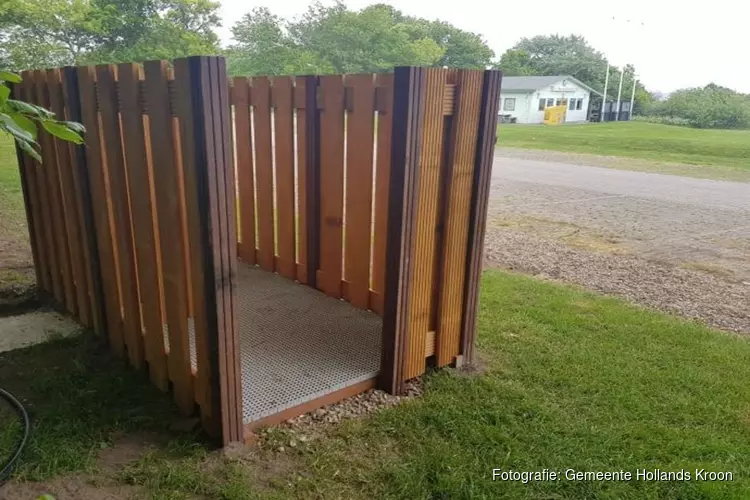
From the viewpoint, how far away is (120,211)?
9.03ft

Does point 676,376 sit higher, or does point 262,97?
point 262,97

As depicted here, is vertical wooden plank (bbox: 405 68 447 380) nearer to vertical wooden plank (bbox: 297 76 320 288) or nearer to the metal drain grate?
the metal drain grate

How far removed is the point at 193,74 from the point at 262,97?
84.3 inches

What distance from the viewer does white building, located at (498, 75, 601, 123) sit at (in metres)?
45.0

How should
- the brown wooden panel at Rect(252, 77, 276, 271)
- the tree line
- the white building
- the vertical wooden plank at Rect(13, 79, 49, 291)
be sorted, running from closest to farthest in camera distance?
the vertical wooden plank at Rect(13, 79, 49, 291) < the brown wooden panel at Rect(252, 77, 276, 271) < the tree line < the white building

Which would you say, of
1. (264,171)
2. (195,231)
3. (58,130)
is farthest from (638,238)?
(58,130)

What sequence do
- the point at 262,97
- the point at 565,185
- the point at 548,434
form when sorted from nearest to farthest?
1. the point at 548,434
2. the point at 262,97
3. the point at 565,185

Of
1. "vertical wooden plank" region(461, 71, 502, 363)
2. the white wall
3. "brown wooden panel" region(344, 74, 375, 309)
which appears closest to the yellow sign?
the white wall

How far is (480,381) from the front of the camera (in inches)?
120

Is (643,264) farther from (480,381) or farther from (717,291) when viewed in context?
(480,381)

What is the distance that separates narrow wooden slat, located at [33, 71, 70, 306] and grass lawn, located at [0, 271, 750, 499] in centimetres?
Answer: 58

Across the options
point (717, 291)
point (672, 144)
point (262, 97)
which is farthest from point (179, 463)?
point (672, 144)

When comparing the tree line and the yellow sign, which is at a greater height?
the tree line

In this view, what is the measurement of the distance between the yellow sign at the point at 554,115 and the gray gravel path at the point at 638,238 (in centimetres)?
3115
